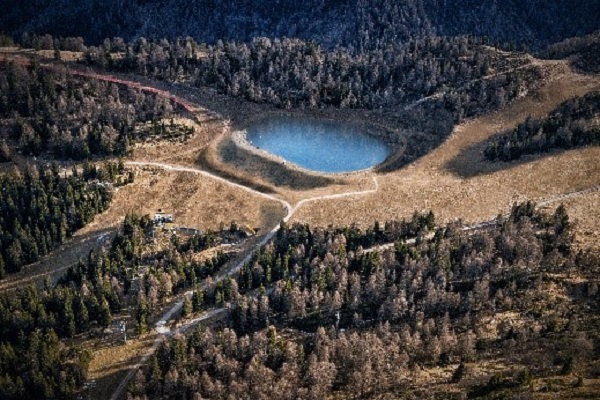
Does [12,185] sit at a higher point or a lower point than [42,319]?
higher

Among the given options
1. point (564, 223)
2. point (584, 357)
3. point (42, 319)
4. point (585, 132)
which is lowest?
point (42, 319)

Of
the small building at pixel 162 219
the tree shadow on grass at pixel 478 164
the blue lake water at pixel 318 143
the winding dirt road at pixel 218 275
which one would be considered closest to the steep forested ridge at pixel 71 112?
the winding dirt road at pixel 218 275

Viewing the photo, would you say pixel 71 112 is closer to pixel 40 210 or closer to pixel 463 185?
pixel 40 210

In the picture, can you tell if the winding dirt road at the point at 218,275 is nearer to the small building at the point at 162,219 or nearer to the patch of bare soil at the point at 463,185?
the patch of bare soil at the point at 463,185

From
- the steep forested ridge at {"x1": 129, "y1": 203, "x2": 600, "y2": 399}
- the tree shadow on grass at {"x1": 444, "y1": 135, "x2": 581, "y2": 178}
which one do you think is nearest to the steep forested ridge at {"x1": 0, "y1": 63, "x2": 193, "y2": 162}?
the steep forested ridge at {"x1": 129, "y1": 203, "x2": 600, "y2": 399}

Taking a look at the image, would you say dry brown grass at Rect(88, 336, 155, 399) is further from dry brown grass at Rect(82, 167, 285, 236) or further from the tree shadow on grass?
the tree shadow on grass

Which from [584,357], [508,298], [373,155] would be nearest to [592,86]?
[373,155]

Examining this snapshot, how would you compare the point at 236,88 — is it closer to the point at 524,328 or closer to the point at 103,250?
the point at 103,250
